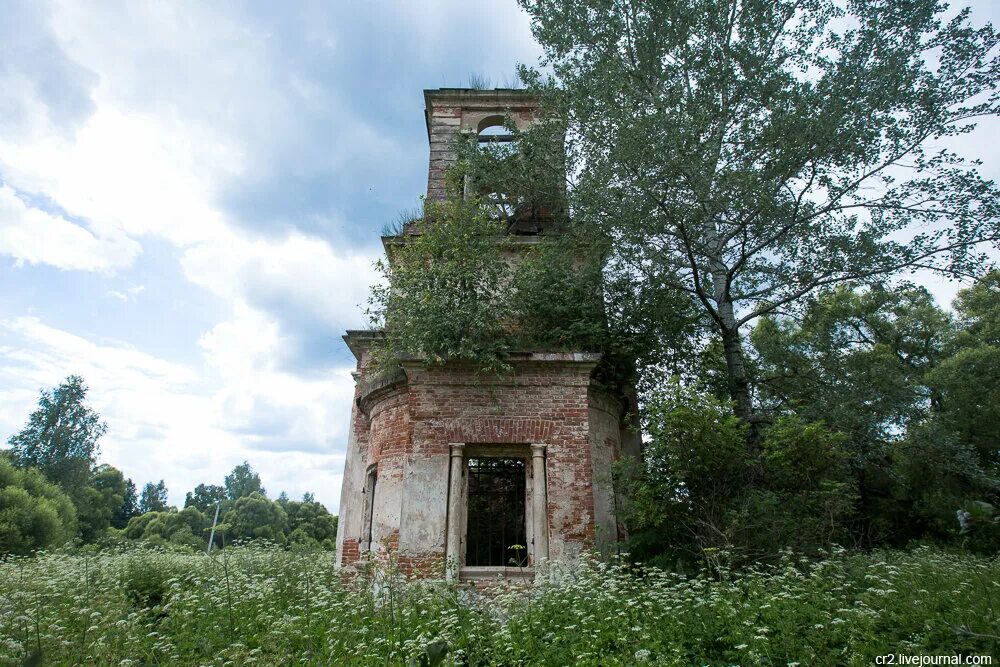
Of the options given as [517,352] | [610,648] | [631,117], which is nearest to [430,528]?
[517,352]

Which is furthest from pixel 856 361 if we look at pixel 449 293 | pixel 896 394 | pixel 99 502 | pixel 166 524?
pixel 99 502

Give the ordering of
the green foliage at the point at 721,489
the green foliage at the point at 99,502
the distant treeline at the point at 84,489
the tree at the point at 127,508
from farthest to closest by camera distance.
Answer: the tree at the point at 127,508, the green foliage at the point at 99,502, the distant treeline at the point at 84,489, the green foliage at the point at 721,489

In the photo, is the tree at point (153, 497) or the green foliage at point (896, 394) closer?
the green foliage at point (896, 394)

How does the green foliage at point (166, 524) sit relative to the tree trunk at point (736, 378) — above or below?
below

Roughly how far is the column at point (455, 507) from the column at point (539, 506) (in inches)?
43.5

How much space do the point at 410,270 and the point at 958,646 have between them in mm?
8506

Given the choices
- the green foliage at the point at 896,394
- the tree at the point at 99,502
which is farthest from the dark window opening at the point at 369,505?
the tree at the point at 99,502

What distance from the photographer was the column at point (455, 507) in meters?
8.00

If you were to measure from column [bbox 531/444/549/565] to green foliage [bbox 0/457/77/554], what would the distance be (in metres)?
22.2

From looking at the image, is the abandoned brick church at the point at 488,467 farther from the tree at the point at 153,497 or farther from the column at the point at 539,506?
the tree at the point at 153,497

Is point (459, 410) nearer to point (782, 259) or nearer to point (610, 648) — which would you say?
point (610, 648)

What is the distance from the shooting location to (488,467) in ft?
32.2

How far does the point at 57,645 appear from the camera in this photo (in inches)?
199

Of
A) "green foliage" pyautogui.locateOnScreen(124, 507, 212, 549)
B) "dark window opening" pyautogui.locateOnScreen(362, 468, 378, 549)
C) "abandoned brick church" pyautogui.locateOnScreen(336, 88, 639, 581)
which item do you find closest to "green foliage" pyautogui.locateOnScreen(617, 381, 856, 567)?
"abandoned brick church" pyautogui.locateOnScreen(336, 88, 639, 581)
